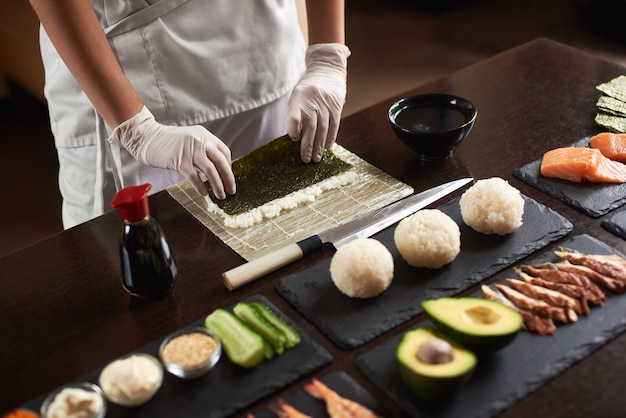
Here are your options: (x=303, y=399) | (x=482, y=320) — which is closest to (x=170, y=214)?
(x=303, y=399)

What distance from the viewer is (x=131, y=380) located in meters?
1.12

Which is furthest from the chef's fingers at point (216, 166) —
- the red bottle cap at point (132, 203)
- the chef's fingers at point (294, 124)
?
the red bottle cap at point (132, 203)

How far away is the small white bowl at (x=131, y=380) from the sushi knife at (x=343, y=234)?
274 mm

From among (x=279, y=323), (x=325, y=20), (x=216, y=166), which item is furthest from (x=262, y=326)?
(x=325, y=20)

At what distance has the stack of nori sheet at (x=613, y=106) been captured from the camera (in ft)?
5.84

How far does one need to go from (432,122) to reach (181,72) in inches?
27.2

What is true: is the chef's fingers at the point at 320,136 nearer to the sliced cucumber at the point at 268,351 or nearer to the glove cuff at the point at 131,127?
the glove cuff at the point at 131,127

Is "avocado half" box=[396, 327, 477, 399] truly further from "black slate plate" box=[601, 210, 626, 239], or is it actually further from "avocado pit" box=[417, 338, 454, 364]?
"black slate plate" box=[601, 210, 626, 239]

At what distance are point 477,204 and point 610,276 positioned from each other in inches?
11.5

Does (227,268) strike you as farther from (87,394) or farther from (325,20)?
(325,20)

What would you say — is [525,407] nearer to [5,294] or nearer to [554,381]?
[554,381]

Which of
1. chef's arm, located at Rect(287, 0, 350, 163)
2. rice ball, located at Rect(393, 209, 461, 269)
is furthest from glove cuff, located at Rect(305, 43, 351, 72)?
rice ball, located at Rect(393, 209, 461, 269)

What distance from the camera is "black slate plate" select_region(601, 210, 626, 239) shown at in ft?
4.74

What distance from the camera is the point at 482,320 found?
Result: 1.19 metres
